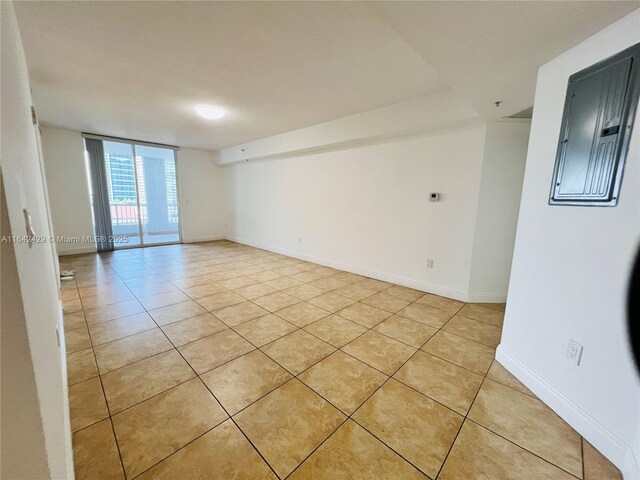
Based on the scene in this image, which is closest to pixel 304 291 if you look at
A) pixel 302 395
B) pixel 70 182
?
pixel 302 395

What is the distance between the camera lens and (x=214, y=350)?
205cm

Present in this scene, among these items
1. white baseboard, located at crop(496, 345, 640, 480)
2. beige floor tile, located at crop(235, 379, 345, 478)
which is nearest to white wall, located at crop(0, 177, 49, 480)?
beige floor tile, located at crop(235, 379, 345, 478)

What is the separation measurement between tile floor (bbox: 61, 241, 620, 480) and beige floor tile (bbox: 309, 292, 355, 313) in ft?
0.09

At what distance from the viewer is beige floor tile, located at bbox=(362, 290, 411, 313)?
2.88m

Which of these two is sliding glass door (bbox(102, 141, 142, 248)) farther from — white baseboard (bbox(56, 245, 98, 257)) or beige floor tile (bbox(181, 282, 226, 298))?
beige floor tile (bbox(181, 282, 226, 298))

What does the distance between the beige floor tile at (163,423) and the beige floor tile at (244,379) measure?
0.22 ft

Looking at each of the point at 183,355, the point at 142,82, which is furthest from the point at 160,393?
the point at 142,82

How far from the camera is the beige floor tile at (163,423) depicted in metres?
1.22

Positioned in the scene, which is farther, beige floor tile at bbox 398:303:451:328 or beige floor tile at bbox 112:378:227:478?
beige floor tile at bbox 398:303:451:328

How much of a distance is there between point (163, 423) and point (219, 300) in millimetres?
1724

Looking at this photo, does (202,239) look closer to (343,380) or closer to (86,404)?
(86,404)

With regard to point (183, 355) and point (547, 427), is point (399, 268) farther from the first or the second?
point (183, 355)

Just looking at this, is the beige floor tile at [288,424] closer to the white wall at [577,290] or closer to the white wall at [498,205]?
the white wall at [577,290]

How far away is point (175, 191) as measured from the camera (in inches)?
260
